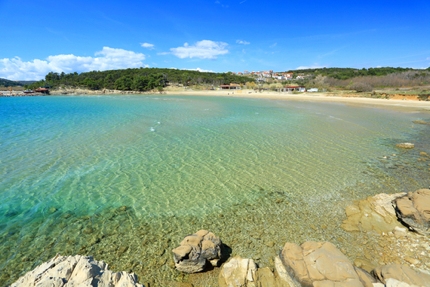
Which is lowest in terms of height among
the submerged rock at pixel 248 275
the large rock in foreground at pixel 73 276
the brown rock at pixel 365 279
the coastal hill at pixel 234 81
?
the submerged rock at pixel 248 275

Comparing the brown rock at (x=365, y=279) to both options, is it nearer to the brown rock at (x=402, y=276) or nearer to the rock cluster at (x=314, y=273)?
the rock cluster at (x=314, y=273)

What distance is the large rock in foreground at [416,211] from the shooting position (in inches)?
277

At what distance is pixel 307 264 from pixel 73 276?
494 cm

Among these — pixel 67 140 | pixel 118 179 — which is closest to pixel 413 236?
pixel 118 179

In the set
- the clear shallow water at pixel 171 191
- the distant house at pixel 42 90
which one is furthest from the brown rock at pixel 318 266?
the distant house at pixel 42 90

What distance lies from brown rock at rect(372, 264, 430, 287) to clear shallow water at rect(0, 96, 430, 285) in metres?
1.63

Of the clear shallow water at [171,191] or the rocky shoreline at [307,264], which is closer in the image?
the rocky shoreline at [307,264]

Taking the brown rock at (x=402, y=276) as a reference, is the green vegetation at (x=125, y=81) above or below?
above

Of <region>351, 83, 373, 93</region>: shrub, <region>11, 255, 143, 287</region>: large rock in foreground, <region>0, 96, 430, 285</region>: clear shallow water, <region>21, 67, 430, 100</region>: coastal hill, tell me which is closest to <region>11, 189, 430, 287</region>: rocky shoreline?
<region>11, 255, 143, 287</region>: large rock in foreground

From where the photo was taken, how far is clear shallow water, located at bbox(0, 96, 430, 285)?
683 centimetres

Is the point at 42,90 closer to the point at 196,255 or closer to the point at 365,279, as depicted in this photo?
the point at 196,255

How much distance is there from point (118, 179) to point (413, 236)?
12295 millimetres

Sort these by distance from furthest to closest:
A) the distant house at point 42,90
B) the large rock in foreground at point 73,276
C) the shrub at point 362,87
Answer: the distant house at point 42,90, the shrub at point 362,87, the large rock in foreground at point 73,276

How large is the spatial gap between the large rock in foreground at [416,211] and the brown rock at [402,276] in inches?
103
